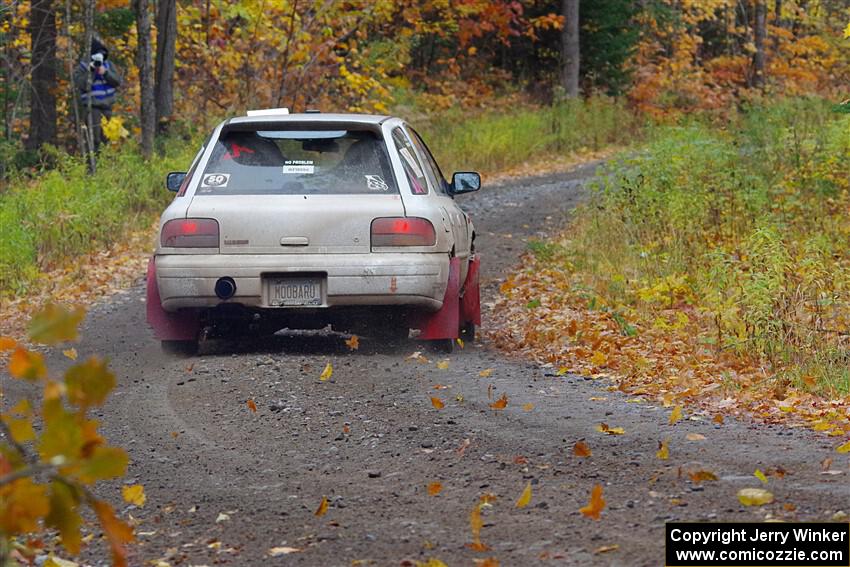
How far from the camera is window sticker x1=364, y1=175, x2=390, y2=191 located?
332 inches

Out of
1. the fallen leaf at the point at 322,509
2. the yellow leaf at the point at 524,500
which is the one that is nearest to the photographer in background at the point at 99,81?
the fallen leaf at the point at 322,509

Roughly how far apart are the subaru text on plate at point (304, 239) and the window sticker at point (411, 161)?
12mm

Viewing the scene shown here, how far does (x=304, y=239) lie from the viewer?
809 cm

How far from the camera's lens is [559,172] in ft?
81.0

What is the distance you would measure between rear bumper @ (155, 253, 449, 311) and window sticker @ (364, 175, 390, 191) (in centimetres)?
54

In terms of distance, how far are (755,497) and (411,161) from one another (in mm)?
4793

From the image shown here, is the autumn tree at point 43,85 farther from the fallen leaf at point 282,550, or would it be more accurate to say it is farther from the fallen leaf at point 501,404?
the fallen leaf at point 282,550

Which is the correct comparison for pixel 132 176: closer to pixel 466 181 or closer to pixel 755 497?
pixel 466 181

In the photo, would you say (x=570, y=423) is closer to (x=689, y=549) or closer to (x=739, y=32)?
(x=689, y=549)

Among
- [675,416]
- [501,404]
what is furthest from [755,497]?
[501,404]

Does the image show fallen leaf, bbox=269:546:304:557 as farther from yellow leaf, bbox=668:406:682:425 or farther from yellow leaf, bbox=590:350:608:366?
yellow leaf, bbox=590:350:608:366

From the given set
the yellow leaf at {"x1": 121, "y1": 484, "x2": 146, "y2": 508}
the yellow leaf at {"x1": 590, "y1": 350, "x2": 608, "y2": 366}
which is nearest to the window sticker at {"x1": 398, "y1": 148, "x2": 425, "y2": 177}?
the yellow leaf at {"x1": 590, "y1": 350, "x2": 608, "y2": 366}

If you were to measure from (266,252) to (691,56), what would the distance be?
35497 millimetres

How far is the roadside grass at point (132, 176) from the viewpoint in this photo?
13867 mm
